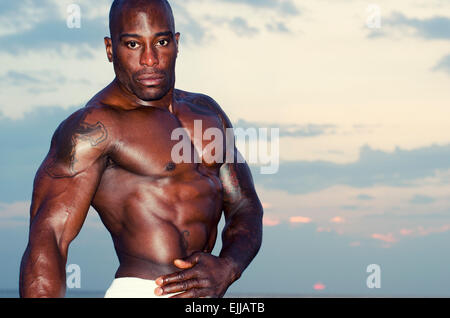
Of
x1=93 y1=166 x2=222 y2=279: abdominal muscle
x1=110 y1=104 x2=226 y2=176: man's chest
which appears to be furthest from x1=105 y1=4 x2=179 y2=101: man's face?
x1=93 y1=166 x2=222 y2=279: abdominal muscle

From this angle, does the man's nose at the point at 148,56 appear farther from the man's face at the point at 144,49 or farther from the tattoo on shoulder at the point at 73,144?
the tattoo on shoulder at the point at 73,144

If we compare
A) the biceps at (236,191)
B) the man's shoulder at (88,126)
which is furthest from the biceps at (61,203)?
the biceps at (236,191)

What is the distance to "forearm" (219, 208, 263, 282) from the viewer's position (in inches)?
255

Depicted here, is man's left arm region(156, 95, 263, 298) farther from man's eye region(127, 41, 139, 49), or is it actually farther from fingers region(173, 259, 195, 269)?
man's eye region(127, 41, 139, 49)

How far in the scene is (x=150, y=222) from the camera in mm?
6125

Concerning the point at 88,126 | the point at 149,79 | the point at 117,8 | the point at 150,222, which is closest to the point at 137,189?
the point at 150,222

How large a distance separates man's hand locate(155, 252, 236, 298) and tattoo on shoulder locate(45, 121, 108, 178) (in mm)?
1040

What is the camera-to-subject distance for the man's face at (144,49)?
6340 mm

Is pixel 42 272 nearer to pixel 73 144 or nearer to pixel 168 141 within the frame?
pixel 73 144

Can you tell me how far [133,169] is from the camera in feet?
20.3
